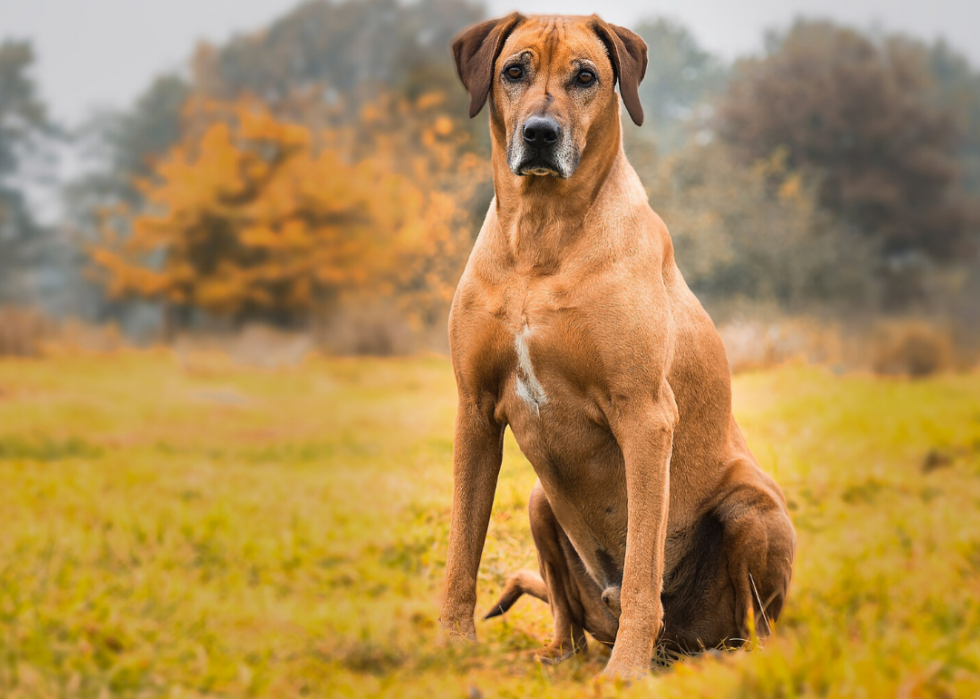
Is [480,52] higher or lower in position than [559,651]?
higher

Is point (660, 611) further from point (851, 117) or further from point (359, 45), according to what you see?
point (851, 117)

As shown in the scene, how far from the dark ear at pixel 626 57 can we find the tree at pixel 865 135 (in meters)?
15.4

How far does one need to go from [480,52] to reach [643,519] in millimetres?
1908

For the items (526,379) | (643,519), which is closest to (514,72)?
(526,379)

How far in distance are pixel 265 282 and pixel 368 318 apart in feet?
5.21

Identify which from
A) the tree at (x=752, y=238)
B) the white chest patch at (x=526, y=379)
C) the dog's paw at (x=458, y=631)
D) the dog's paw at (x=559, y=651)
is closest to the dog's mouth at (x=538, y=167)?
the white chest patch at (x=526, y=379)

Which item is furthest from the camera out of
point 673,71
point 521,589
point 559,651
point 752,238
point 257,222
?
point 673,71

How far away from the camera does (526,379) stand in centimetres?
322

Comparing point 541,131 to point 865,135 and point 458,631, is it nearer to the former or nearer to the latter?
point 458,631

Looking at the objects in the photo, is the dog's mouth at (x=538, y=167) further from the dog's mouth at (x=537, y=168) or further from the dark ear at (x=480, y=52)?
the dark ear at (x=480, y=52)

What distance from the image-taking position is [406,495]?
6.38 m

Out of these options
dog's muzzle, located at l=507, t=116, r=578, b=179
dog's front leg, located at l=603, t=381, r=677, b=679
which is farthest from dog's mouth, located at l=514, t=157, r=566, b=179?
dog's front leg, located at l=603, t=381, r=677, b=679

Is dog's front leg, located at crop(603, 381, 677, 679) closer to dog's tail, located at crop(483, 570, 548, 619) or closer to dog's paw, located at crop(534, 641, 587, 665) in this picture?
dog's paw, located at crop(534, 641, 587, 665)

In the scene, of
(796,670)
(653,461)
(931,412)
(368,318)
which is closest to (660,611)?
(653,461)
